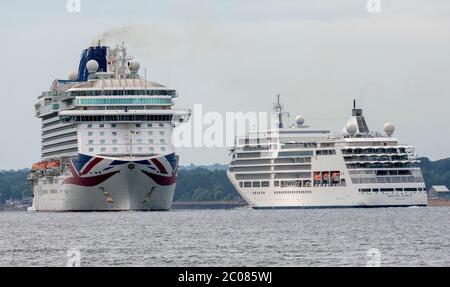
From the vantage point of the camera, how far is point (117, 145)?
406ft

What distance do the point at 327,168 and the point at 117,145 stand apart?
41.3 meters

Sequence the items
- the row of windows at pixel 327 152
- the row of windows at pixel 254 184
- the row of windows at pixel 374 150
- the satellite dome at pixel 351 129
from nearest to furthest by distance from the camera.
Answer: the row of windows at pixel 374 150, the row of windows at pixel 327 152, the row of windows at pixel 254 184, the satellite dome at pixel 351 129

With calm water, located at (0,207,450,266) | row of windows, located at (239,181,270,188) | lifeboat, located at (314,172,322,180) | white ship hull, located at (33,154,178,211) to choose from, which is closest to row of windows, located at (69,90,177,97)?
white ship hull, located at (33,154,178,211)

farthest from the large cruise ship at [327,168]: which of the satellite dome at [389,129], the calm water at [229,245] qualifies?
the calm water at [229,245]

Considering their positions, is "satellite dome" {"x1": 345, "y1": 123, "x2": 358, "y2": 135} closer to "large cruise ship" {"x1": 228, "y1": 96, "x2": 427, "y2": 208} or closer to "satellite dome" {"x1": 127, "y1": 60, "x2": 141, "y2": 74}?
"large cruise ship" {"x1": 228, "y1": 96, "x2": 427, "y2": 208}

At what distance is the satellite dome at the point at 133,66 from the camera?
132 m

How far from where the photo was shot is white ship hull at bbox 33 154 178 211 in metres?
119

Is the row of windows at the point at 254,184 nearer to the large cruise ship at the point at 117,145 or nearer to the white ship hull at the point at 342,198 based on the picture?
the white ship hull at the point at 342,198

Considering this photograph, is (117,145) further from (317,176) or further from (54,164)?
(317,176)

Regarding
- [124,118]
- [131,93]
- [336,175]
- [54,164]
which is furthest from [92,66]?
[336,175]

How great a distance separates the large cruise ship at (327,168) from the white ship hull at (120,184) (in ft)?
112
